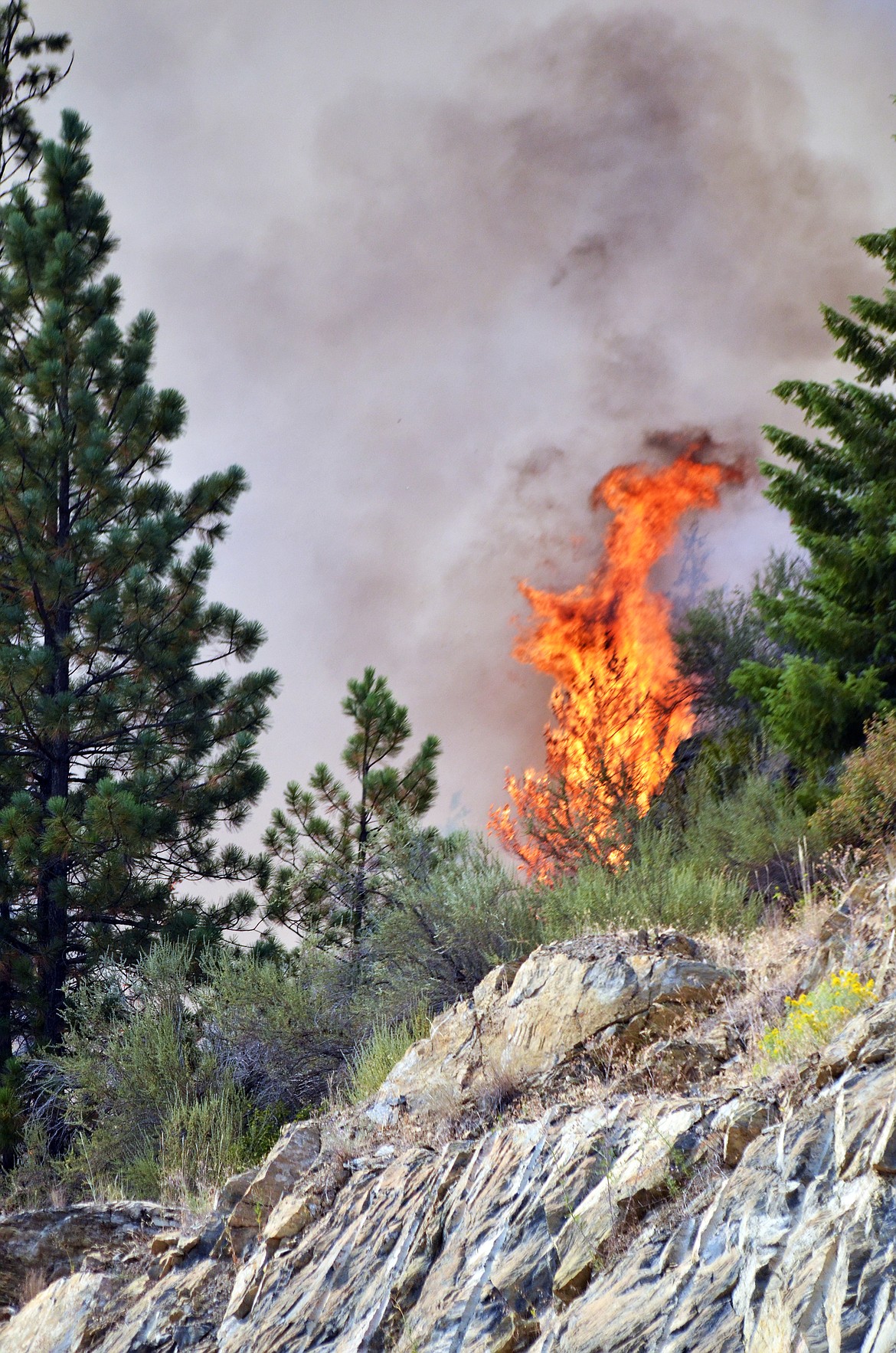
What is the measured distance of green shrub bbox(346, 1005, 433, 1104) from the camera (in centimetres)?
958

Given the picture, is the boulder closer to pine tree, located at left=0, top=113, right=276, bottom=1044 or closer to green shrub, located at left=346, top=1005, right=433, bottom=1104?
green shrub, located at left=346, top=1005, right=433, bottom=1104

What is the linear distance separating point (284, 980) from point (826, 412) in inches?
409

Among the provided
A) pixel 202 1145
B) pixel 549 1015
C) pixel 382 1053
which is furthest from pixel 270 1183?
pixel 202 1145

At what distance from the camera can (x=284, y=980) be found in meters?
13.6

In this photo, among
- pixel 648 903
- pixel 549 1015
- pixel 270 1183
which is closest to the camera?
pixel 270 1183

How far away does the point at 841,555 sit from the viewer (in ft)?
45.5

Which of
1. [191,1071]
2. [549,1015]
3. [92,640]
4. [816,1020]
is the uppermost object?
[92,640]

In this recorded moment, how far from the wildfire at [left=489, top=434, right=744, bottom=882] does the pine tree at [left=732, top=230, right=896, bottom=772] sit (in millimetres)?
2093

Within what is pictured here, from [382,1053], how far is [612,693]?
7528 millimetres

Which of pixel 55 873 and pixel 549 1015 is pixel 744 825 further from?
pixel 55 873

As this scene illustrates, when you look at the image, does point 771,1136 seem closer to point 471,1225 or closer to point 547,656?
point 471,1225

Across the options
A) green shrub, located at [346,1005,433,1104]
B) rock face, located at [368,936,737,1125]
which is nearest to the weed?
rock face, located at [368,936,737,1125]

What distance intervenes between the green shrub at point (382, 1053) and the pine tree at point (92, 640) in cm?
665

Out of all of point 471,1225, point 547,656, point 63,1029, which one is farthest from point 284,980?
point 547,656
